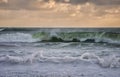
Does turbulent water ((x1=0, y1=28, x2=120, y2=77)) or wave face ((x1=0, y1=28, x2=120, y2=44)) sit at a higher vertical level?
wave face ((x1=0, y1=28, x2=120, y2=44))

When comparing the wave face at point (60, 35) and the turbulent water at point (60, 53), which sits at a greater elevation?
the wave face at point (60, 35)

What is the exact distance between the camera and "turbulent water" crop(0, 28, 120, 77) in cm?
176

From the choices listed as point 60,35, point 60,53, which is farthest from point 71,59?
point 60,35

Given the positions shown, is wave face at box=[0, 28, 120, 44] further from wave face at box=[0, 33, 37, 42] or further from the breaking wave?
the breaking wave

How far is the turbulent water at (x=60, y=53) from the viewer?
69.4 inches

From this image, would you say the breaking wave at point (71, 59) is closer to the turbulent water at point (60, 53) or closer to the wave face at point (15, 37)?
the turbulent water at point (60, 53)

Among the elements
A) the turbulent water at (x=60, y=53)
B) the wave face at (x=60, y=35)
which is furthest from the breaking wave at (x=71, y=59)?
the wave face at (x=60, y=35)

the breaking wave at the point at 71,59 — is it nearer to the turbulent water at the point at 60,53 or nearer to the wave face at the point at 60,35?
the turbulent water at the point at 60,53

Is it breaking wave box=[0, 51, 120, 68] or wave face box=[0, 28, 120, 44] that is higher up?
wave face box=[0, 28, 120, 44]

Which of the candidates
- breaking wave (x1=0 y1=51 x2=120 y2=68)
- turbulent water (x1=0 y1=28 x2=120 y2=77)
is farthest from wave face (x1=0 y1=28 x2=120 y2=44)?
breaking wave (x1=0 y1=51 x2=120 y2=68)

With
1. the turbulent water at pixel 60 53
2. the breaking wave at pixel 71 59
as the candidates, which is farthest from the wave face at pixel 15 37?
the breaking wave at pixel 71 59

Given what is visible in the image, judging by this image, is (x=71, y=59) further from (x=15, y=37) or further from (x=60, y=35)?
(x=15, y=37)

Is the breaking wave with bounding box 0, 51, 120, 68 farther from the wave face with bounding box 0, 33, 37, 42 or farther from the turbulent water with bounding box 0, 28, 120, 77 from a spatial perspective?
the wave face with bounding box 0, 33, 37, 42

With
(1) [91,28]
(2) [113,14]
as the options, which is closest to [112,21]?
(2) [113,14]
